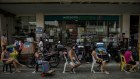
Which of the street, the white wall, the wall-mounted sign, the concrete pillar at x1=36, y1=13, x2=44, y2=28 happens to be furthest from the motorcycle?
the concrete pillar at x1=36, y1=13, x2=44, y2=28

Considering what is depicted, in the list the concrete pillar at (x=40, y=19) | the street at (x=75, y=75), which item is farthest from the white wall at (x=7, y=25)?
the street at (x=75, y=75)

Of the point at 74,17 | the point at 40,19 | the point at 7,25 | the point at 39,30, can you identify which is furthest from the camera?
the point at 74,17

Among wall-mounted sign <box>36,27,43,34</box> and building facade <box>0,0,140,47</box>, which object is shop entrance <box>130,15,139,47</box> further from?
wall-mounted sign <box>36,27,43,34</box>

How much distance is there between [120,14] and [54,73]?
9400mm

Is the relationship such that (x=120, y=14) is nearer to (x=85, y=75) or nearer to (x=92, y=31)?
(x=92, y=31)

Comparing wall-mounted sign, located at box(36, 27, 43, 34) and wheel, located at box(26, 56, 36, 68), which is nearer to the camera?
wheel, located at box(26, 56, 36, 68)

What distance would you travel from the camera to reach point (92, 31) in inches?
822

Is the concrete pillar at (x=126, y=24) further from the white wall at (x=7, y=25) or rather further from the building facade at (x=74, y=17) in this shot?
the white wall at (x=7, y=25)

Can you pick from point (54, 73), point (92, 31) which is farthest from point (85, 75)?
point (92, 31)

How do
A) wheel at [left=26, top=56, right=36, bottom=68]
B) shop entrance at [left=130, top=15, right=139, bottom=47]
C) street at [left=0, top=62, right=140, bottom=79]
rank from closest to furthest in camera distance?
street at [left=0, top=62, right=140, bottom=79] → wheel at [left=26, top=56, right=36, bottom=68] → shop entrance at [left=130, top=15, right=139, bottom=47]

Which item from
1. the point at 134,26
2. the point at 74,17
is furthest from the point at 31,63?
the point at 134,26

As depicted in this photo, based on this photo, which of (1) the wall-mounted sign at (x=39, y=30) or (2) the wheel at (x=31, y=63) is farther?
(1) the wall-mounted sign at (x=39, y=30)

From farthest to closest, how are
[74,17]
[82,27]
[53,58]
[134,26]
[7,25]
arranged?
[82,27], [134,26], [74,17], [7,25], [53,58]

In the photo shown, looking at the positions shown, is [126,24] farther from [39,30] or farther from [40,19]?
[39,30]
